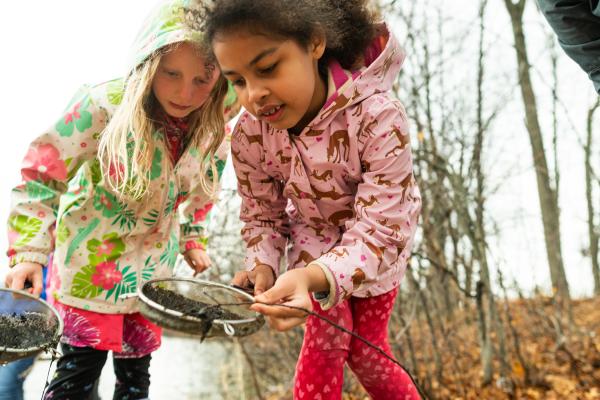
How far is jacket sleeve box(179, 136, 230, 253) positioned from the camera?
233 centimetres

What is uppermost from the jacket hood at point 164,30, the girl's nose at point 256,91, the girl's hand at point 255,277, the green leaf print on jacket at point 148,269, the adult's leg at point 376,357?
the jacket hood at point 164,30

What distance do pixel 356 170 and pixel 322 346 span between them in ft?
2.00

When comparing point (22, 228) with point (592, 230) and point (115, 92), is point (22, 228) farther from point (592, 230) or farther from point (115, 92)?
point (592, 230)

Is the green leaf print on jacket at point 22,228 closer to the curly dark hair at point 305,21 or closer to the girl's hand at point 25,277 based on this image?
the girl's hand at point 25,277

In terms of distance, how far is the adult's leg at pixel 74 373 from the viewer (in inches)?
75.7

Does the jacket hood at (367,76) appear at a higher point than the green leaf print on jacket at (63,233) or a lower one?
higher

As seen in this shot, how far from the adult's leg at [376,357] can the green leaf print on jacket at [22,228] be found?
3.84 feet

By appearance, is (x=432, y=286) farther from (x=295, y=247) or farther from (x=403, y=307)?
(x=295, y=247)

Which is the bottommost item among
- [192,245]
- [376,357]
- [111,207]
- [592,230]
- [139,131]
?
[376,357]

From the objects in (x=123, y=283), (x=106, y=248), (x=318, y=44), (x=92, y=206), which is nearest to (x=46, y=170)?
(x=92, y=206)

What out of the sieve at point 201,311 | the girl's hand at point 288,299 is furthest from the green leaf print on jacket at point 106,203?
the girl's hand at point 288,299

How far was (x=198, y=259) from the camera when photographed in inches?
93.0

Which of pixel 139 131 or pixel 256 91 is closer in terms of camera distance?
pixel 256 91

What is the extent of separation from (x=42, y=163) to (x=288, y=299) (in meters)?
1.15
